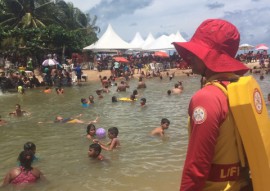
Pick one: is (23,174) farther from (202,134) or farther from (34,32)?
(34,32)

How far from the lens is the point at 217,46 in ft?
6.71

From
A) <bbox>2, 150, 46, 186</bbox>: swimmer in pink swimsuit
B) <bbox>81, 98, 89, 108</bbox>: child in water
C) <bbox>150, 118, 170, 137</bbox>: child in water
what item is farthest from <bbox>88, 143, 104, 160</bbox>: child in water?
<bbox>81, 98, 89, 108</bbox>: child in water

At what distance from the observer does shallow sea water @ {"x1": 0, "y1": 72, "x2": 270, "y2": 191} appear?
22.7 ft

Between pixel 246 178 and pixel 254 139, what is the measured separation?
1.03ft

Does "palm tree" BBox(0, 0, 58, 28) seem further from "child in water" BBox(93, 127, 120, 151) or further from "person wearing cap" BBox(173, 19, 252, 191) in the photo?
"person wearing cap" BBox(173, 19, 252, 191)

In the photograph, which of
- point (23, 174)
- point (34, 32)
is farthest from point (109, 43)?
point (23, 174)

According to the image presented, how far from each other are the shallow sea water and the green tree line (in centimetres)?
1131

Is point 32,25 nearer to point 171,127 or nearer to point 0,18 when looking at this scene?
point 0,18

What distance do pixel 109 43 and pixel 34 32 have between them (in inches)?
239

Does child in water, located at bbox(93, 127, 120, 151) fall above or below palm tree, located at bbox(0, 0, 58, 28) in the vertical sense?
below

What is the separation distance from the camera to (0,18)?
3666 cm

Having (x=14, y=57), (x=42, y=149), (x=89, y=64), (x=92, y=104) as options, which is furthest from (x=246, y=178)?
A: (x=89, y=64)

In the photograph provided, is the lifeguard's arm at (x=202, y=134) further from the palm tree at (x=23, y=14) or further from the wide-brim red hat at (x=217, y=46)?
the palm tree at (x=23, y=14)

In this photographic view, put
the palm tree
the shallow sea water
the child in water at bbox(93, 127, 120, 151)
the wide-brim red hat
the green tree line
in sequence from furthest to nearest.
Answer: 1. the palm tree
2. the green tree line
3. the child in water at bbox(93, 127, 120, 151)
4. the shallow sea water
5. the wide-brim red hat
